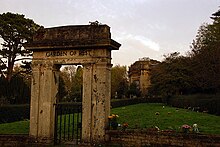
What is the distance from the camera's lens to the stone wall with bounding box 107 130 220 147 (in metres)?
7.97

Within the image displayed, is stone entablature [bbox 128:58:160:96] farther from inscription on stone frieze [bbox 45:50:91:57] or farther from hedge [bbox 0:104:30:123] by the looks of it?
inscription on stone frieze [bbox 45:50:91:57]

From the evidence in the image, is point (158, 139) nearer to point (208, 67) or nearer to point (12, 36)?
point (208, 67)

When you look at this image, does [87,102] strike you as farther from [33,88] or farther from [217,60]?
[217,60]

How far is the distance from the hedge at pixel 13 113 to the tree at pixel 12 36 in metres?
8.33

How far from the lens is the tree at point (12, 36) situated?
98.1 feet

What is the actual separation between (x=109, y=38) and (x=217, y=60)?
1572 centimetres

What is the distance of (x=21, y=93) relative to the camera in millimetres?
25984

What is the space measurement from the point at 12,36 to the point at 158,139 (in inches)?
1004

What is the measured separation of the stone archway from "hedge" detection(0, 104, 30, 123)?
12280mm

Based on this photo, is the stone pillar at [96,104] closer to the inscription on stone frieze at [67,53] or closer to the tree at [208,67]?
the inscription on stone frieze at [67,53]

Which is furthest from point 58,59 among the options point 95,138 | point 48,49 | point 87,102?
point 95,138

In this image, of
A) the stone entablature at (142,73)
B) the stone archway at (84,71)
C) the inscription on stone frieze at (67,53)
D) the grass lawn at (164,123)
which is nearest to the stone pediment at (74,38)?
the stone archway at (84,71)

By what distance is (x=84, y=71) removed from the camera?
9.41 meters

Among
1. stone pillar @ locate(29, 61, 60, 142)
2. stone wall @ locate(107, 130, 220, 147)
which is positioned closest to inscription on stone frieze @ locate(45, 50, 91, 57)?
stone pillar @ locate(29, 61, 60, 142)
